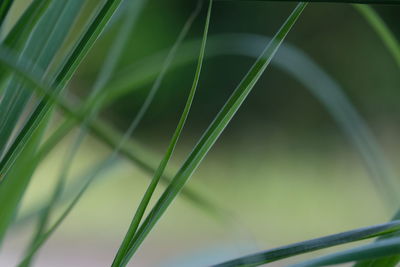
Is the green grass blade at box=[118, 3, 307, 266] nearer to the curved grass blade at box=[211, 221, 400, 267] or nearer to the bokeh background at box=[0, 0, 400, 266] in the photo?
the curved grass blade at box=[211, 221, 400, 267]

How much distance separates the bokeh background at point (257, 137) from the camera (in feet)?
5.74

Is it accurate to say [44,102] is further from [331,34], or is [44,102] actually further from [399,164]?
[331,34]

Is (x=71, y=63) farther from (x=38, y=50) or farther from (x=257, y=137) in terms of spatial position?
(x=257, y=137)

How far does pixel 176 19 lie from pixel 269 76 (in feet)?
1.25

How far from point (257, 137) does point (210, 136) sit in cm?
208

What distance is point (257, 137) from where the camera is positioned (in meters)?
2.22

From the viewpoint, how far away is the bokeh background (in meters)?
1.75

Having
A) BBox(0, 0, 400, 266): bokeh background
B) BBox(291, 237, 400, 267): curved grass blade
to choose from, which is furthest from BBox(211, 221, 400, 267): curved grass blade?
BBox(0, 0, 400, 266): bokeh background

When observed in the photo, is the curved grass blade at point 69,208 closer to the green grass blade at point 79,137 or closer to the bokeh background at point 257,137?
the green grass blade at point 79,137

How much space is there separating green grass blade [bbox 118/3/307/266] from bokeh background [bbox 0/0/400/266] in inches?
58.8

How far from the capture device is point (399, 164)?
1.89 meters

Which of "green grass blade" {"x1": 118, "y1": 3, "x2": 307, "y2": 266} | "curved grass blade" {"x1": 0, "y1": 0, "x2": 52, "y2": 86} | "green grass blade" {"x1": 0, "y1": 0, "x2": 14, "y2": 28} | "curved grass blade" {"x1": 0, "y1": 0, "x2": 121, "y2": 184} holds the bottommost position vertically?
"green grass blade" {"x1": 118, "y1": 3, "x2": 307, "y2": 266}

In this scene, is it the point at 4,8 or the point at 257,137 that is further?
the point at 257,137

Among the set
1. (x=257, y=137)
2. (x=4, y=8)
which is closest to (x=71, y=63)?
(x=4, y=8)
